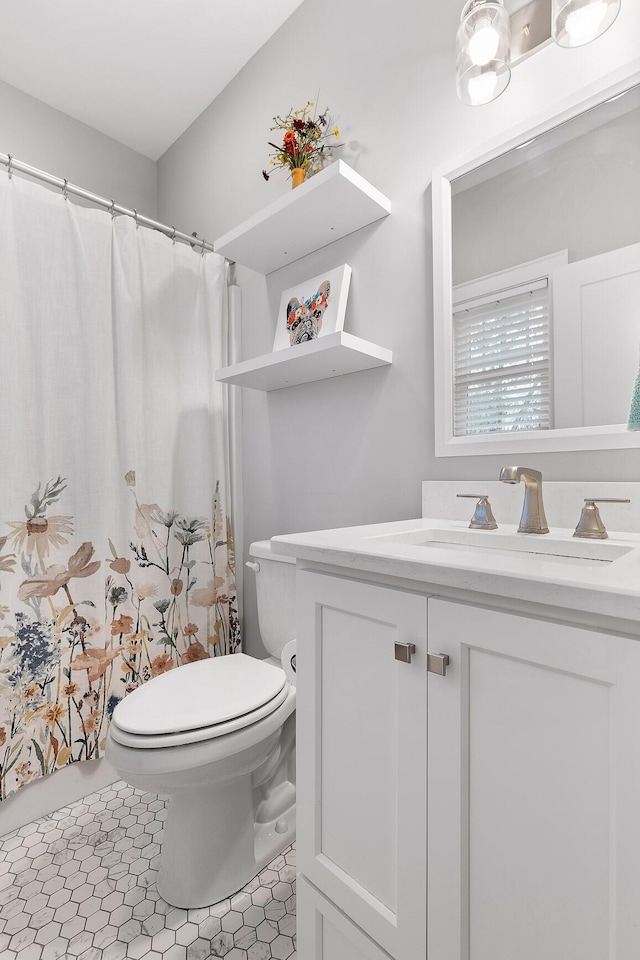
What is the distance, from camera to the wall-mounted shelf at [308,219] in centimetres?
125

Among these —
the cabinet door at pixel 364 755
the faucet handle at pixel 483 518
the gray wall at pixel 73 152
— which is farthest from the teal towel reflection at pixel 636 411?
the gray wall at pixel 73 152

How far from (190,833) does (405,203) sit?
1.69 metres

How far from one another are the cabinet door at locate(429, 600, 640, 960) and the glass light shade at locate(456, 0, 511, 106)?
3.50ft

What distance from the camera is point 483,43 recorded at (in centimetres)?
97

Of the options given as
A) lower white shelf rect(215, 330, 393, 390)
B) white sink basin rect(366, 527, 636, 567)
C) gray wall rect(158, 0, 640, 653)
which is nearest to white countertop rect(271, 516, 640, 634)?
white sink basin rect(366, 527, 636, 567)

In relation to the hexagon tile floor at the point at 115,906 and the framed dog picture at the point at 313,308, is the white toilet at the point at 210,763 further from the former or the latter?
the framed dog picture at the point at 313,308

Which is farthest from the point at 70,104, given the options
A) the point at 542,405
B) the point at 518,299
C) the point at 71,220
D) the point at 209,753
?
the point at 209,753

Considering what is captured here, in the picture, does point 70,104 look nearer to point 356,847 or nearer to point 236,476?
point 236,476

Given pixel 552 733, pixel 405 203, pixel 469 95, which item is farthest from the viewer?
pixel 405 203

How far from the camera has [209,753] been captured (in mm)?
1023

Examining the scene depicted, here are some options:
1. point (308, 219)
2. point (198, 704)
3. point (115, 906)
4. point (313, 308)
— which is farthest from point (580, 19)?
point (115, 906)

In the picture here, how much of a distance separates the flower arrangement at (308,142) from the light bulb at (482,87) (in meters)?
0.56

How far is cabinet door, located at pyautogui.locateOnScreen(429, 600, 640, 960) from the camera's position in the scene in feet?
1.54

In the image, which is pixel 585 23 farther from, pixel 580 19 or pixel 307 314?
pixel 307 314
